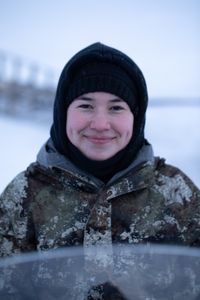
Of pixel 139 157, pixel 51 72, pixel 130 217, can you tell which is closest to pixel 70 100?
pixel 139 157

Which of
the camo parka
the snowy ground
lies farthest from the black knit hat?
the snowy ground

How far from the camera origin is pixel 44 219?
1488 millimetres

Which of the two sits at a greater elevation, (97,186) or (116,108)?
(116,108)

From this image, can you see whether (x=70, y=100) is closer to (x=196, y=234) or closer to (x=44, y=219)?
(x=44, y=219)

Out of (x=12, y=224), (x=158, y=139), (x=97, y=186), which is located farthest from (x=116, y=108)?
(x=158, y=139)

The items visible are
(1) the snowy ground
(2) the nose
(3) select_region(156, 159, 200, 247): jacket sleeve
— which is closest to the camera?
(2) the nose

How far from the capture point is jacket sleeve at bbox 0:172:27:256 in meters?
1.48

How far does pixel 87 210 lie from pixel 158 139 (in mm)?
3308

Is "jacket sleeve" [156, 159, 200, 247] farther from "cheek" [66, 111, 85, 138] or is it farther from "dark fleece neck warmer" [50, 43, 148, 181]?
"cheek" [66, 111, 85, 138]

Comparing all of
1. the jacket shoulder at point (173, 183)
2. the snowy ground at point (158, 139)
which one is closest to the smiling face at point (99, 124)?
the jacket shoulder at point (173, 183)

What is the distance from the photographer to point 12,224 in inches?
58.4

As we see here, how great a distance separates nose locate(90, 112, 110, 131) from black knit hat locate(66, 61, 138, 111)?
0.08 metres

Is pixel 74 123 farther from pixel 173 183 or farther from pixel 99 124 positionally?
pixel 173 183

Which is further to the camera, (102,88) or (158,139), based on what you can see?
(158,139)
